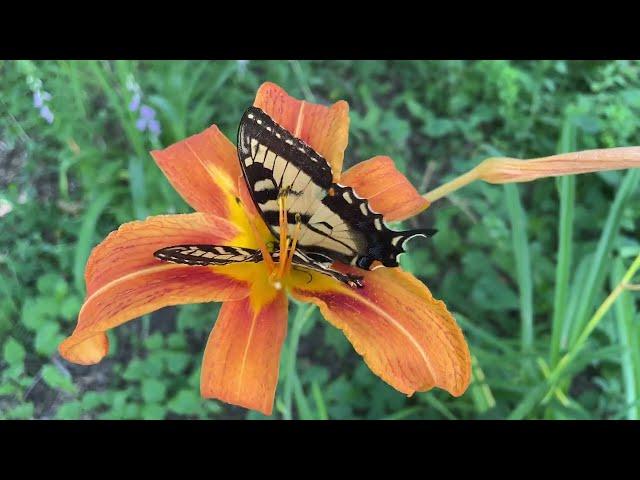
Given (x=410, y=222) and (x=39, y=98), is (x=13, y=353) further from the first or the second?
(x=410, y=222)

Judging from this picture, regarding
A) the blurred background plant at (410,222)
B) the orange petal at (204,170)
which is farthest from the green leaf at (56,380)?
the orange petal at (204,170)

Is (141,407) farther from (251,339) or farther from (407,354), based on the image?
(407,354)

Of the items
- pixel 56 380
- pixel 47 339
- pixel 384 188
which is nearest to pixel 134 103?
pixel 47 339

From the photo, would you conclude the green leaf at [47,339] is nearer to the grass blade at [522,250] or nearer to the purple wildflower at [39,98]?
the purple wildflower at [39,98]

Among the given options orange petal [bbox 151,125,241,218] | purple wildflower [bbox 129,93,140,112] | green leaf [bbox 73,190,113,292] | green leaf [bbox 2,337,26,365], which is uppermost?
purple wildflower [bbox 129,93,140,112]

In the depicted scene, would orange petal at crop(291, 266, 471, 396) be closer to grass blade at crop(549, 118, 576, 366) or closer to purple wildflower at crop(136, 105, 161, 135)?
grass blade at crop(549, 118, 576, 366)

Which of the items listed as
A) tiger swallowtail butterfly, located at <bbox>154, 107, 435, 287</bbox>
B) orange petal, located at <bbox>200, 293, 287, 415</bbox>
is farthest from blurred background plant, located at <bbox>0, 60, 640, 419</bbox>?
tiger swallowtail butterfly, located at <bbox>154, 107, 435, 287</bbox>
